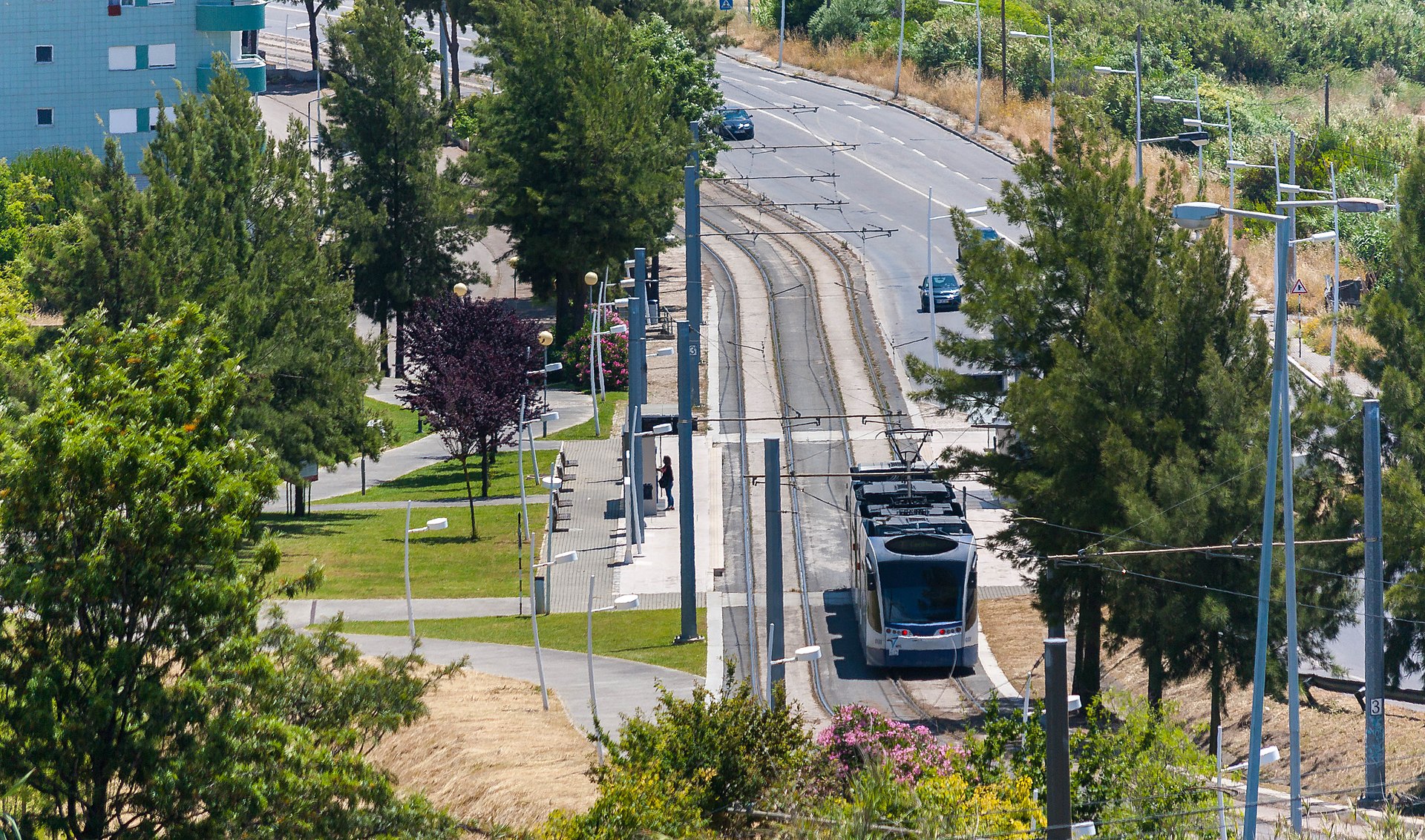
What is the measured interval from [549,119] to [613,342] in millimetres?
8474

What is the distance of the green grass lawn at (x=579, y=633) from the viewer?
31.6 metres

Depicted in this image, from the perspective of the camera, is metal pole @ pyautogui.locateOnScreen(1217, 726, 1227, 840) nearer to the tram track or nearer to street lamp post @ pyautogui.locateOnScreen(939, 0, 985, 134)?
the tram track

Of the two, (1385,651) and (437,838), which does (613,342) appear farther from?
(437,838)

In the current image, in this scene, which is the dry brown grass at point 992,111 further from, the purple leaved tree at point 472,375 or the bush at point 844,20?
the purple leaved tree at point 472,375

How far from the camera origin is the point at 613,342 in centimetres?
5700

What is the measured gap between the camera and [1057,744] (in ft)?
49.3

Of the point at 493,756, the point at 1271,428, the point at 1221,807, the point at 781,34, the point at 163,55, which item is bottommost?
the point at 493,756

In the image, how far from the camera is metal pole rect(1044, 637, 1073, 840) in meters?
14.8

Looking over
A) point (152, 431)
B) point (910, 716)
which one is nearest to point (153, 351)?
point (152, 431)

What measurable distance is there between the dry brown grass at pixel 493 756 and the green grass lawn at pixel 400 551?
26.2 ft

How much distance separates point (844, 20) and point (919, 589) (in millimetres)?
71610

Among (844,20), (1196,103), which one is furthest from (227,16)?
(1196,103)

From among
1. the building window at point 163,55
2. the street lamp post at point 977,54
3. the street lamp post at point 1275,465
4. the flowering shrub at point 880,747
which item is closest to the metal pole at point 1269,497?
the street lamp post at point 1275,465

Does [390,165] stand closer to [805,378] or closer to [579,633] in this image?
[805,378]
